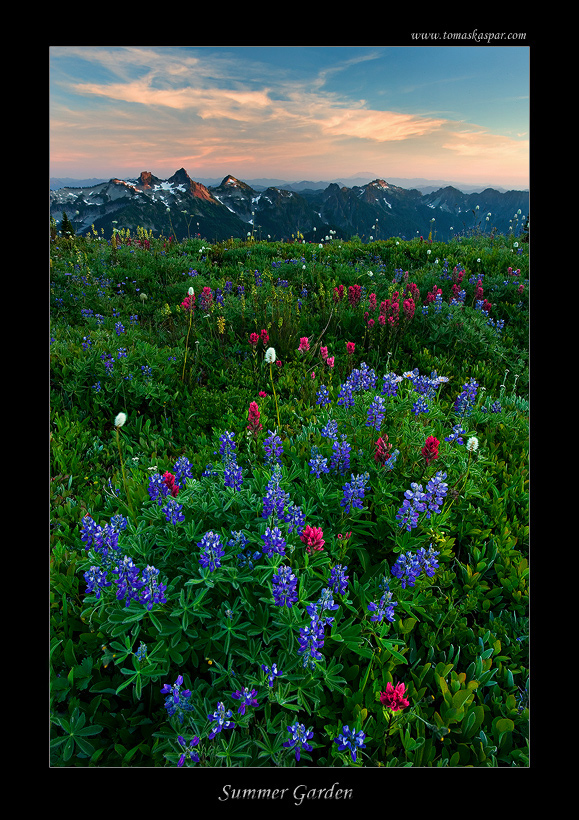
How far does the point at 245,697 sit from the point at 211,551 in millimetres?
568

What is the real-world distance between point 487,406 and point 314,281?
4.56 m

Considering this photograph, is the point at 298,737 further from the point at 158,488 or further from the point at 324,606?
the point at 158,488

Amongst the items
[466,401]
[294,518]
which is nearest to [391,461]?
[294,518]

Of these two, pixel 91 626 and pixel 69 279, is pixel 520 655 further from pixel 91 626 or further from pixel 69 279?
pixel 69 279

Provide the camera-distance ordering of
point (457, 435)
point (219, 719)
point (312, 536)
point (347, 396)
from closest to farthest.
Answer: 1. point (219, 719)
2. point (312, 536)
3. point (457, 435)
4. point (347, 396)

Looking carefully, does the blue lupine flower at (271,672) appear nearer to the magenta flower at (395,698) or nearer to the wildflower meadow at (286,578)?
the wildflower meadow at (286,578)

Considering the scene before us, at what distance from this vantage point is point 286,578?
181 cm

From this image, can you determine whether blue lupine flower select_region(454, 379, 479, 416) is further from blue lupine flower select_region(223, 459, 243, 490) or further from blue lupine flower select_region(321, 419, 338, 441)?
blue lupine flower select_region(223, 459, 243, 490)

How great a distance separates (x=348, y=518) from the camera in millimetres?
2439

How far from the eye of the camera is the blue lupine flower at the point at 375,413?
117 inches

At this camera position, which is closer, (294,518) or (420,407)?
(294,518)

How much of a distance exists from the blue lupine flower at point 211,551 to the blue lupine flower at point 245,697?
0.48 m

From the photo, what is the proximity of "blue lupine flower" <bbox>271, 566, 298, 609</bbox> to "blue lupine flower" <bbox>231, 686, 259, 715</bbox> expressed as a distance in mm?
338

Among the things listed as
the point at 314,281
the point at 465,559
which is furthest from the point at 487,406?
the point at 314,281
